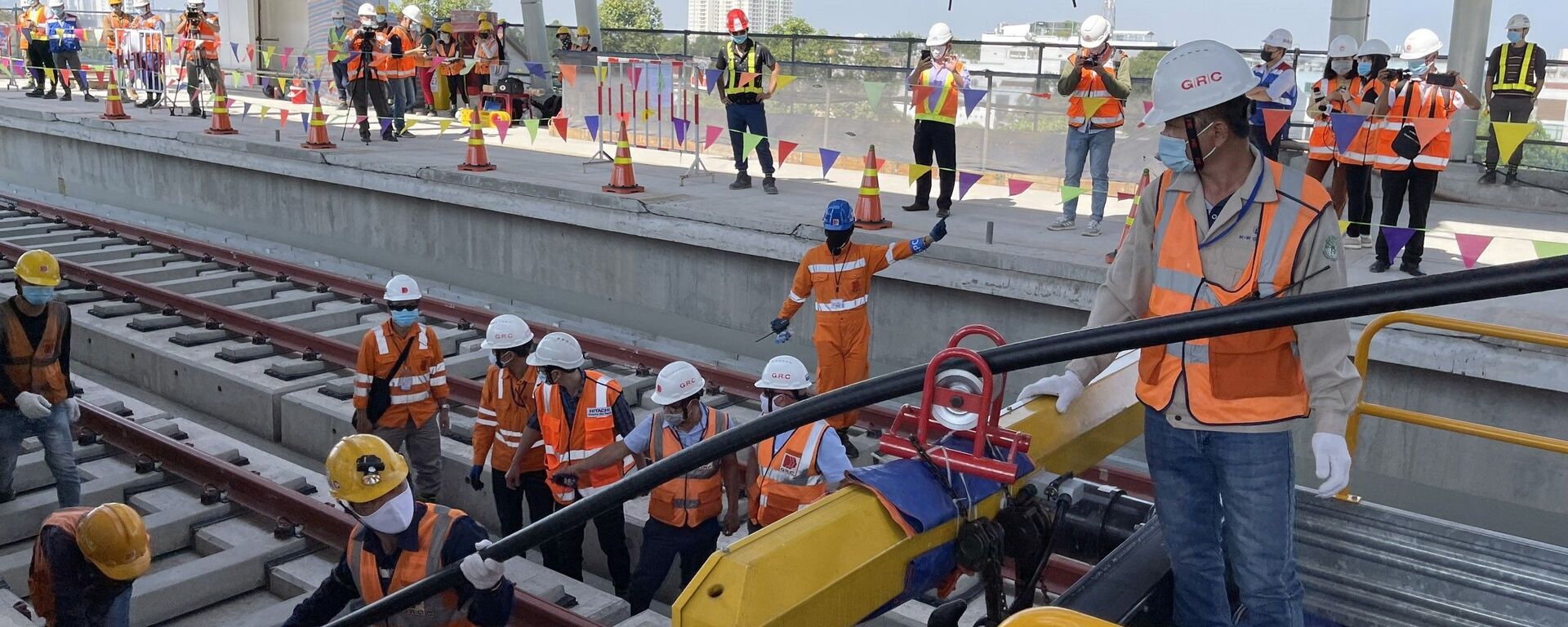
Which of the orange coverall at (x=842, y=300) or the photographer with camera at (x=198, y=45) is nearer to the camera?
the orange coverall at (x=842, y=300)

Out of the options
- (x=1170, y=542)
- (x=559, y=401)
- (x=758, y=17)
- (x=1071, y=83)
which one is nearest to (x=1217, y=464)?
(x=1170, y=542)

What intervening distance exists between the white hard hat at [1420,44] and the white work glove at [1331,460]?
7494 millimetres

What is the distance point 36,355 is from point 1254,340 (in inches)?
273

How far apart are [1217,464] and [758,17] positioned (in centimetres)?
18297

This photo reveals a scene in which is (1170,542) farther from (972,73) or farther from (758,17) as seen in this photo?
(758,17)

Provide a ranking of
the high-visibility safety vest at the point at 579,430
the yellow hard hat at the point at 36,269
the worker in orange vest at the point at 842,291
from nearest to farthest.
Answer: the high-visibility safety vest at the point at 579,430 → the yellow hard hat at the point at 36,269 → the worker in orange vest at the point at 842,291

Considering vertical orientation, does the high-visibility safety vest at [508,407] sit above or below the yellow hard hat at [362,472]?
below

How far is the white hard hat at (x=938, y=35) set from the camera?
39.5 feet

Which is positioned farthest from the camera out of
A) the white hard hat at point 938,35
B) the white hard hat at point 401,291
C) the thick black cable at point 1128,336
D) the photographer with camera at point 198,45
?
the photographer with camera at point 198,45

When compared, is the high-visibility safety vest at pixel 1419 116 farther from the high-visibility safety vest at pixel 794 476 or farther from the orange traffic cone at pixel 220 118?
the orange traffic cone at pixel 220 118

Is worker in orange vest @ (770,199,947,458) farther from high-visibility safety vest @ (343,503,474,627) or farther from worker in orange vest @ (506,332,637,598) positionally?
high-visibility safety vest @ (343,503,474,627)

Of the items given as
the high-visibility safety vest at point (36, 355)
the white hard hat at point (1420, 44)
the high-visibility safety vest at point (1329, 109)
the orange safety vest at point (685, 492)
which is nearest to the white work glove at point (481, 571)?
the orange safety vest at point (685, 492)

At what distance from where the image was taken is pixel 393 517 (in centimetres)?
432

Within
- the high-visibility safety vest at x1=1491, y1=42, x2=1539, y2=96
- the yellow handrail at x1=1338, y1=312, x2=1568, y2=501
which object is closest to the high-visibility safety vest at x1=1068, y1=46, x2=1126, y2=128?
the high-visibility safety vest at x1=1491, y1=42, x2=1539, y2=96
